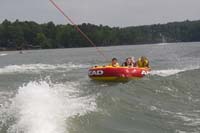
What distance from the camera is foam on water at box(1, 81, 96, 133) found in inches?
360

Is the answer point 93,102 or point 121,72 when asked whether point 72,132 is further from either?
point 121,72

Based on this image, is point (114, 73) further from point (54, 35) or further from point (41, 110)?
point (54, 35)

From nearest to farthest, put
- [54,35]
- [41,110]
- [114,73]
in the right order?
1. [41,110]
2. [114,73]
3. [54,35]

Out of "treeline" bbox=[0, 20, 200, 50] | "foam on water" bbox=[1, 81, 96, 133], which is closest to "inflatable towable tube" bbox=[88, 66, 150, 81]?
"foam on water" bbox=[1, 81, 96, 133]

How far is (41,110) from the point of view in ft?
33.1

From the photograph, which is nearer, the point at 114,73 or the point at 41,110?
the point at 41,110

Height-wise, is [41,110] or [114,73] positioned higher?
[114,73]

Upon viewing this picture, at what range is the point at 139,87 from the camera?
54.1 feet

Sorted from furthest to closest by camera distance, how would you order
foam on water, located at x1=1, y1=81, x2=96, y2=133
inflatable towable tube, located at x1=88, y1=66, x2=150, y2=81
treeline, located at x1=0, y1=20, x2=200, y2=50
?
treeline, located at x1=0, y1=20, x2=200, y2=50
inflatable towable tube, located at x1=88, y1=66, x2=150, y2=81
foam on water, located at x1=1, y1=81, x2=96, y2=133

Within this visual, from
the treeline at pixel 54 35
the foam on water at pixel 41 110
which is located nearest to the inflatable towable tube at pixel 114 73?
the foam on water at pixel 41 110

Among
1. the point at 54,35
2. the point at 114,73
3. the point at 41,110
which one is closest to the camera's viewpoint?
the point at 41,110

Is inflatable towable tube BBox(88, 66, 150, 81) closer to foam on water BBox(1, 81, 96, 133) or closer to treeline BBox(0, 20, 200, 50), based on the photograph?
foam on water BBox(1, 81, 96, 133)

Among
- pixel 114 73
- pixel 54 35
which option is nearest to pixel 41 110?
pixel 114 73

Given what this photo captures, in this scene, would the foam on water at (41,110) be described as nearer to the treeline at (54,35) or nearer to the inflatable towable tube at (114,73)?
the inflatable towable tube at (114,73)
